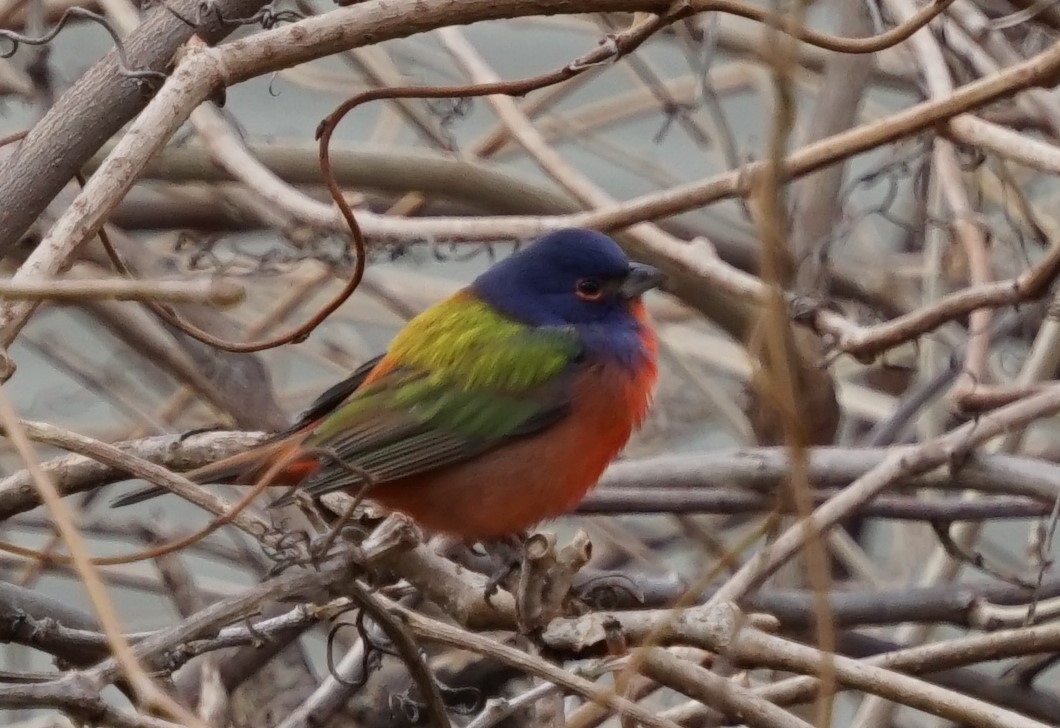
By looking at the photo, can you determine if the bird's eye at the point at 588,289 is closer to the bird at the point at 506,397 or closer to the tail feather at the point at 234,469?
the bird at the point at 506,397

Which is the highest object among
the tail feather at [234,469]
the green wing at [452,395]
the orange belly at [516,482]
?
the green wing at [452,395]

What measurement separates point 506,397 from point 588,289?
0.37 metres

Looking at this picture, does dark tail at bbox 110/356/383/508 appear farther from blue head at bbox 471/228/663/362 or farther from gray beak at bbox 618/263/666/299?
gray beak at bbox 618/263/666/299

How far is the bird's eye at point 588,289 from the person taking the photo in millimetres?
3484

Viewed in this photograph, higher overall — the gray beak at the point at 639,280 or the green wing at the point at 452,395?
the gray beak at the point at 639,280

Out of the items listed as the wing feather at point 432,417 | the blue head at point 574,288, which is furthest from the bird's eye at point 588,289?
the wing feather at point 432,417

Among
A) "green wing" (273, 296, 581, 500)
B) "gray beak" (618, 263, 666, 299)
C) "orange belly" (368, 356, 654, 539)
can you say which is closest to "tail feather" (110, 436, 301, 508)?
"green wing" (273, 296, 581, 500)

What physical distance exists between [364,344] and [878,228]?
2.05 m

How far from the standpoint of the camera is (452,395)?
Answer: 129 inches

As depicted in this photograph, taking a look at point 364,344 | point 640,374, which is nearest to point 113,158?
point 640,374

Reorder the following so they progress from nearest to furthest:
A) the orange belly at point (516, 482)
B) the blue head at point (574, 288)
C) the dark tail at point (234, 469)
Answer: the dark tail at point (234, 469) → the orange belly at point (516, 482) → the blue head at point (574, 288)

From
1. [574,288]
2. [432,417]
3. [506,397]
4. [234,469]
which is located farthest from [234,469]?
[574,288]

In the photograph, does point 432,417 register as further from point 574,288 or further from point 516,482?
point 574,288

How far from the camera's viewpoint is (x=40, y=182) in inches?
90.3
